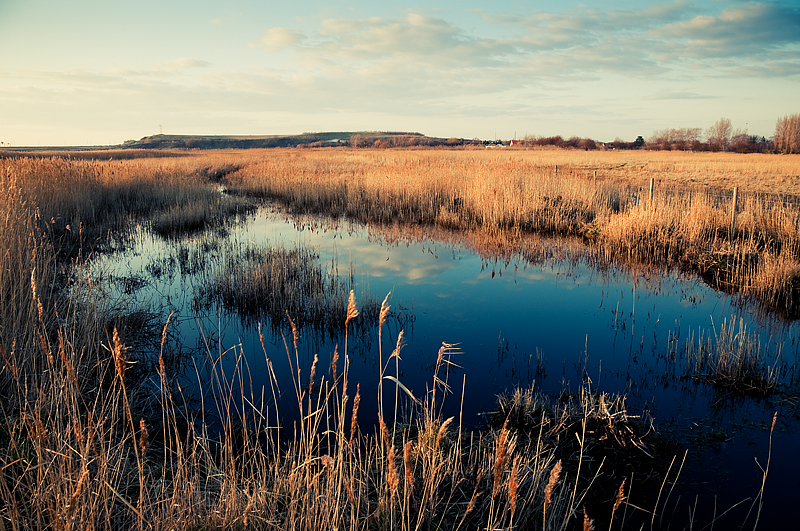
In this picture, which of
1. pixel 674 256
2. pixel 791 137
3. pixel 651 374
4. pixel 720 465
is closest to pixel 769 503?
pixel 720 465

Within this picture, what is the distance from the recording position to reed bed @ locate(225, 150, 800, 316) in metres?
8.21

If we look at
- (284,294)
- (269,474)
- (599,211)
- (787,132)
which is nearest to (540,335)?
(284,294)

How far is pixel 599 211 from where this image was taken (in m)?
12.2

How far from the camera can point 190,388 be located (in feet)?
14.6

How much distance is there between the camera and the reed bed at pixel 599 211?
26.9ft

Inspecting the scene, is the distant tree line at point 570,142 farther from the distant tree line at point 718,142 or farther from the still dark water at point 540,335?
the still dark water at point 540,335

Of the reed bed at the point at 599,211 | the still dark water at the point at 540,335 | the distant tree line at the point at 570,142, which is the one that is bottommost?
the still dark water at the point at 540,335

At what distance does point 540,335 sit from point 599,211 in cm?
779

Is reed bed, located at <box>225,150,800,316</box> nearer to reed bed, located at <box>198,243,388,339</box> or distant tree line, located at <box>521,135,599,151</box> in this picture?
reed bed, located at <box>198,243,388,339</box>

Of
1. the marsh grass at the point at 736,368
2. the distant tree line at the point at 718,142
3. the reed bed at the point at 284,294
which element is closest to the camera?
the marsh grass at the point at 736,368

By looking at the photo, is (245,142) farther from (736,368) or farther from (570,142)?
(736,368)

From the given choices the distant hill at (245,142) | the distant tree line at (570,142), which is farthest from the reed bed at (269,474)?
the distant hill at (245,142)

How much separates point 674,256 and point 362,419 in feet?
27.6

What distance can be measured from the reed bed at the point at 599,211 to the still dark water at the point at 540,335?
0.90 metres
